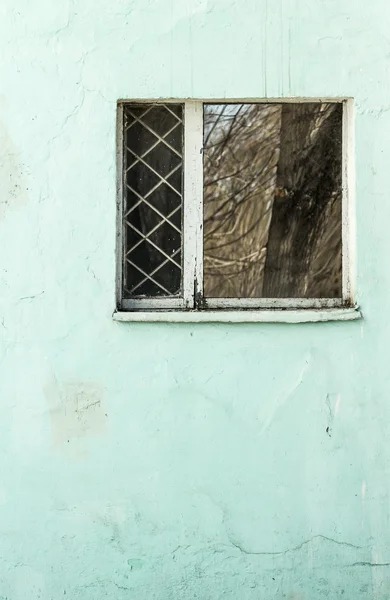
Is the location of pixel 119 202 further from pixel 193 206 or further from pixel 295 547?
pixel 295 547

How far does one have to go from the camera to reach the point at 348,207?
4.24 meters

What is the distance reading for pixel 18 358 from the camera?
4.11 m

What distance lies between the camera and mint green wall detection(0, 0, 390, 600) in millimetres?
4094

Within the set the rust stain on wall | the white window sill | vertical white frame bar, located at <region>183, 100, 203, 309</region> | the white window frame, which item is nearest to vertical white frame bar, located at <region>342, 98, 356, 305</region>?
the white window frame

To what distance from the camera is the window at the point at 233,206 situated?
4.25m

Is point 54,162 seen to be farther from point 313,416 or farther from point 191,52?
point 313,416

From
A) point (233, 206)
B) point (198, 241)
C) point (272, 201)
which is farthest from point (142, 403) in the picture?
point (272, 201)

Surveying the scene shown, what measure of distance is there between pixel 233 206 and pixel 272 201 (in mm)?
219

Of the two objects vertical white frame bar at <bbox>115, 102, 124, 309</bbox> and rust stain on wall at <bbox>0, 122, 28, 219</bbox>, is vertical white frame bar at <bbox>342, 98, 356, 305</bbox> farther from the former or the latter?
rust stain on wall at <bbox>0, 122, 28, 219</bbox>

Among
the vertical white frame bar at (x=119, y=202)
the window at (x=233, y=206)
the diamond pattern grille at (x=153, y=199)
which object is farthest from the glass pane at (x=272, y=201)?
the vertical white frame bar at (x=119, y=202)

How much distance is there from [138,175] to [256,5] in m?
1.08

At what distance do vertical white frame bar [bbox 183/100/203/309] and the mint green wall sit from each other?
0.67ft

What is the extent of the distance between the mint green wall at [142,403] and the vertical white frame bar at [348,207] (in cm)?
8

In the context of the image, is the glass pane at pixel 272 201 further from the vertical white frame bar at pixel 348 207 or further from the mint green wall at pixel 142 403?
the mint green wall at pixel 142 403
